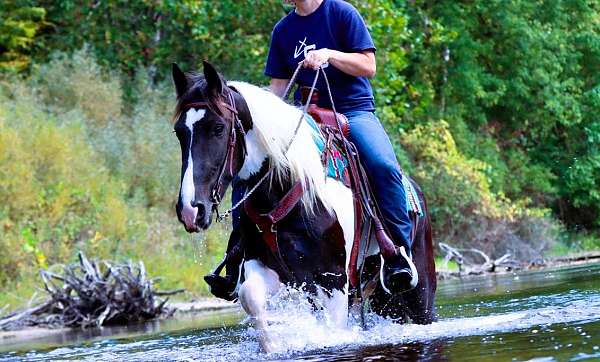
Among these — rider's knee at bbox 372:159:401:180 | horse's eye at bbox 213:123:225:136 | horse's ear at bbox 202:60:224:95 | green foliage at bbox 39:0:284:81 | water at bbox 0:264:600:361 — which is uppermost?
green foliage at bbox 39:0:284:81

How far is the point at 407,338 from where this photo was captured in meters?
7.70

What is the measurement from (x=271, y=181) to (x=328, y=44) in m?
1.34

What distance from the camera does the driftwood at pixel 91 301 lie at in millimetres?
15016

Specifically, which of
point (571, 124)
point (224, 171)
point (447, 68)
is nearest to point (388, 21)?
point (447, 68)

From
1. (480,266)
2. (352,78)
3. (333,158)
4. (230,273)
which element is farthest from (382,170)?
(480,266)

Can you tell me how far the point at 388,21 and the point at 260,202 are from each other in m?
17.1

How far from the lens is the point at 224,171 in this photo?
22.0ft

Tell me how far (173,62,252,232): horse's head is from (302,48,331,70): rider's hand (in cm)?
76

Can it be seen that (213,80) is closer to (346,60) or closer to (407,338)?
(346,60)

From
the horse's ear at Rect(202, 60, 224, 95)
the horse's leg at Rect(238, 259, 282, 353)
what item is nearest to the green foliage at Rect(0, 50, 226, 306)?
the horse's leg at Rect(238, 259, 282, 353)

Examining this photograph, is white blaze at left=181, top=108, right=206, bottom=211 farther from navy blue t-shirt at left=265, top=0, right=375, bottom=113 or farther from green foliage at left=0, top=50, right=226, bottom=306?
green foliage at left=0, top=50, right=226, bottom=306

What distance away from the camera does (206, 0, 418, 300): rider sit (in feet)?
26.0

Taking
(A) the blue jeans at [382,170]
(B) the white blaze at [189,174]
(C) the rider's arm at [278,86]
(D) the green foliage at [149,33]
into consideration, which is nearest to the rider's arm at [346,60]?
(A) the blue jeans at [382,170]

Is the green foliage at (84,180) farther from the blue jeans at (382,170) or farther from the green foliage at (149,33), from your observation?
the blue jeans at (382,170)
